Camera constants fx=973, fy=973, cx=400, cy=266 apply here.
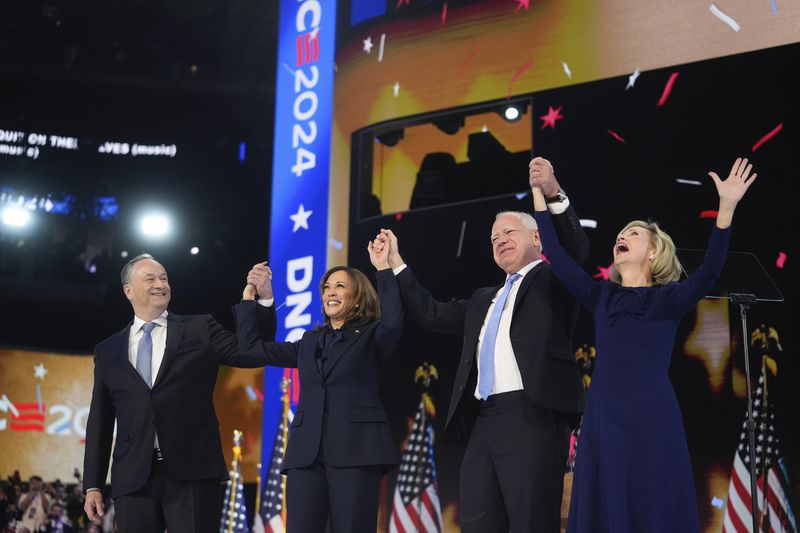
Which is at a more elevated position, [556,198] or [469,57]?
[469,57]

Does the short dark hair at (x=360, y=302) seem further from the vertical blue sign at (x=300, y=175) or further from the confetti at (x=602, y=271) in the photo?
the vertical blue sign at (x=300, y=175)

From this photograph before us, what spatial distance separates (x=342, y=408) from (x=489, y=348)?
56cm

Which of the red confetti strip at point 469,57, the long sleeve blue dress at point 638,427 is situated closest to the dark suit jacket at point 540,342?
the long sleeve blue dress at point 638,427

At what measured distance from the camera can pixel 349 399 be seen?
336 centimetres

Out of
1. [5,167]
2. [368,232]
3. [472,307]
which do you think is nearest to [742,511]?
[472,307]

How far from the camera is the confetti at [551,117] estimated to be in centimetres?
619

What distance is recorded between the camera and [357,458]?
3238 millimetres

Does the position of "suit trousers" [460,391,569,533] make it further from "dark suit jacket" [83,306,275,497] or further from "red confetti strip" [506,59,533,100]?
"red confetti strip" [506,59,533,100]

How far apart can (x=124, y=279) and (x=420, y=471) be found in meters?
3.35

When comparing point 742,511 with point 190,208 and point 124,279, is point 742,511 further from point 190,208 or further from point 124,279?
point 190,208

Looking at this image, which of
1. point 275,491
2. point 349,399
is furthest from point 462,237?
point 349,399

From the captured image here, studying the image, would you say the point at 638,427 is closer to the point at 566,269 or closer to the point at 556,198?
the point at 566,269

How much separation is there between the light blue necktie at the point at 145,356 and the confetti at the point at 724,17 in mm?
3834

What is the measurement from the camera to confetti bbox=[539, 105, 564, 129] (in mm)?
6188
